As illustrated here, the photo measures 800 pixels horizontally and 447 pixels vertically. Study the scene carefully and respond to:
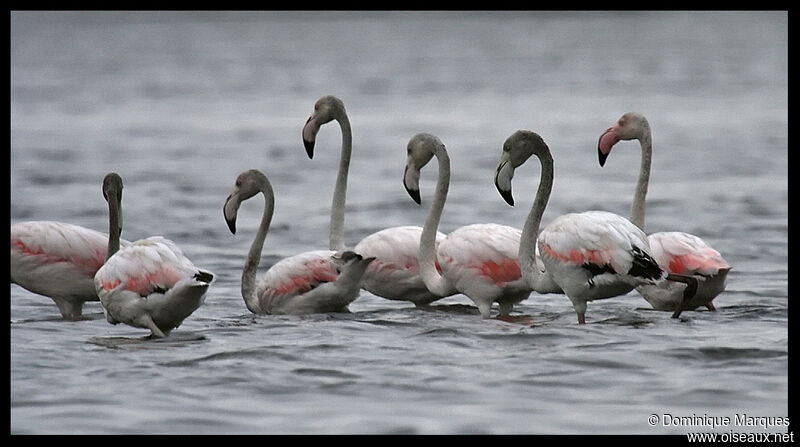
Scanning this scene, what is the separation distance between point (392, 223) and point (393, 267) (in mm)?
6031

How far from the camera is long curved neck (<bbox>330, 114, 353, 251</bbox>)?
1071 cm

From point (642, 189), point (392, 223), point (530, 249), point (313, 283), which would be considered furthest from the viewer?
point (392, 223)

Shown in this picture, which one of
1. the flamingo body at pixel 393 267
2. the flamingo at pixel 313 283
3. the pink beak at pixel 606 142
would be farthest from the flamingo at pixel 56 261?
the pink beak at pixel 606 142

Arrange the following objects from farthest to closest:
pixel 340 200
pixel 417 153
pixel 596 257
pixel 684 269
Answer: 1. pixel 340 200
2. pixel 417 153
3. pixel 684 269
4. pixel 596 257

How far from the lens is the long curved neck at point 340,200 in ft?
35.1

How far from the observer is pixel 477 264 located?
9664 mm

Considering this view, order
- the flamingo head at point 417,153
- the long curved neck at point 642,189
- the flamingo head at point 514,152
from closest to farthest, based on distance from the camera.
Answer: the flamingo head at point 514,152, the long curved neck at point 642,189, the flamingo head at point 417,153

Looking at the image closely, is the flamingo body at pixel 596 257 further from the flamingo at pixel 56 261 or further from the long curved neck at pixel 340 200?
the flamingo at pixel 56 261

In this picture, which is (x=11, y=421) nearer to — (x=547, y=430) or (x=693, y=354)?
(x=547, y=430)

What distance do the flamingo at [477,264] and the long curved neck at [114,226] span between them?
2001 mm

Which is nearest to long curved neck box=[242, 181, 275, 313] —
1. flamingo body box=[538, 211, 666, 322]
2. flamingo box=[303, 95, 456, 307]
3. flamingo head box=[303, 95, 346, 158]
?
flamingo box=[303, 95, 456, 307]

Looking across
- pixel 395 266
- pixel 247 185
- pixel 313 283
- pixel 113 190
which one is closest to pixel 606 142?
pixel 395 266

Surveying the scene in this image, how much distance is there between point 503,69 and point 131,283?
38.6 meters

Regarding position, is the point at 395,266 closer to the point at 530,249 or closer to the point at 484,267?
the point at 484,267
